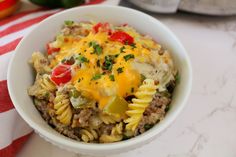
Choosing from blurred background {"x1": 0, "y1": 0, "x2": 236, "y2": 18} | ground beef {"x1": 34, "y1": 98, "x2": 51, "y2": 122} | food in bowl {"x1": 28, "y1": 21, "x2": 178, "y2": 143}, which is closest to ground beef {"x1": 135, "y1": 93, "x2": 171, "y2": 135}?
food in bowl {"x1": 28, "y1": 21, "x2": 178, "y2": 143}

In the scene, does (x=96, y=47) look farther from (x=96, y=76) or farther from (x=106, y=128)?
(x=106, y=128)

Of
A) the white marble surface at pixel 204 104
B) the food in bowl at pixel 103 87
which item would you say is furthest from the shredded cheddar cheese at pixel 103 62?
the white marble surface at pixel 204 104

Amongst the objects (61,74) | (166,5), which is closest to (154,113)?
(61,74)

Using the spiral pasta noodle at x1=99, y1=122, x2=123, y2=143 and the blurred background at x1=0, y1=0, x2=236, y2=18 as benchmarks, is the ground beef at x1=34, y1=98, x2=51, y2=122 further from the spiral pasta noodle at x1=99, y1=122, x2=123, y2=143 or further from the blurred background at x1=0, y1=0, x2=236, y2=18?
the blurred background at x1=0, y1=0, x2=236, y2=18

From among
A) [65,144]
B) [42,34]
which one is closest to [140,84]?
[65,144]

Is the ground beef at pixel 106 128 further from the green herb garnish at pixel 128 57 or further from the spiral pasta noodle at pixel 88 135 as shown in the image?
the green herb garnish at pixel 128 57

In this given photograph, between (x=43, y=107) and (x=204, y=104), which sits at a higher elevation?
(x=43, y=107)
